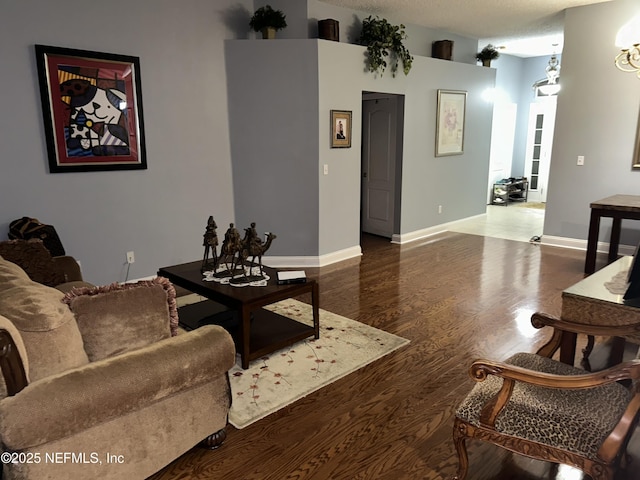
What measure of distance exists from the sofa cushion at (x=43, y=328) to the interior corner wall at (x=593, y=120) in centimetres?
594

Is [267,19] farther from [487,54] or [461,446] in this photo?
[461,446]

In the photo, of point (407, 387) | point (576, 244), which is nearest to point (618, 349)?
point (407, 387)

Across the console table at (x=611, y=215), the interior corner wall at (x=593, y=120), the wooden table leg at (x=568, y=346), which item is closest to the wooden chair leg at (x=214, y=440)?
the wooden table leg at (x=568, y=346)

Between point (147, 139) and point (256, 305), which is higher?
point (147, 139)

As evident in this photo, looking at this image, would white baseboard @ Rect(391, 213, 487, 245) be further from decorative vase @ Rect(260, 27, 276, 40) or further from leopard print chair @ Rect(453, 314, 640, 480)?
leopard print chair @ Rect(453, 314, 640, 480)

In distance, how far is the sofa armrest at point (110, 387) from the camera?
1406 mm

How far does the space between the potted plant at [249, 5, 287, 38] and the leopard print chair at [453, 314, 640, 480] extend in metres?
4.16

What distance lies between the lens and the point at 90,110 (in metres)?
3.88

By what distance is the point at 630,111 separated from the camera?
5188 mm

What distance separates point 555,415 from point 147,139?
3.99 metres

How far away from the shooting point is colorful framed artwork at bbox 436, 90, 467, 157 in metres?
6.45

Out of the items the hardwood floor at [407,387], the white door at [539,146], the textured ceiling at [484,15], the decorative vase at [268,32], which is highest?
the textured ceiling at [484,15]

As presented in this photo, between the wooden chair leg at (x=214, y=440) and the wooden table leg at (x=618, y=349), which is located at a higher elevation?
the wooden table leg at (x=618, y=349)

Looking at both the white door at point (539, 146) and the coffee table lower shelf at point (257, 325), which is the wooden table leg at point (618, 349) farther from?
the white door at point (539, 146)
